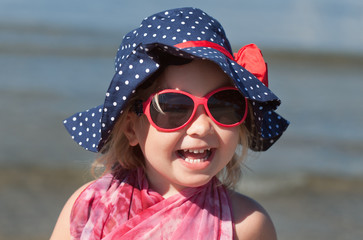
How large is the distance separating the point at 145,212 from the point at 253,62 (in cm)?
67

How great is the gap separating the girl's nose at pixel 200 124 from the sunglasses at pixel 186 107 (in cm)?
2

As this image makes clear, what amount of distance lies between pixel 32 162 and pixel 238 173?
2.98 metres

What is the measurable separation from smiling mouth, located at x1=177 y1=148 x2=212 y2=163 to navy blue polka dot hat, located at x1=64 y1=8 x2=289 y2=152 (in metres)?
0.23

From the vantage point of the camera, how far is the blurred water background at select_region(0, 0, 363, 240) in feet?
A: 14.7

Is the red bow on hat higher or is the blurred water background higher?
the red bow on hat

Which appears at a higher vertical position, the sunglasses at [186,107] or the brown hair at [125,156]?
the sunglasses at [186,107]

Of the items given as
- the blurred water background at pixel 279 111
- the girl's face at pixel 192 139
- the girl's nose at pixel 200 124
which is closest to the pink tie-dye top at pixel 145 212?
the girl's face at pixel 192 139

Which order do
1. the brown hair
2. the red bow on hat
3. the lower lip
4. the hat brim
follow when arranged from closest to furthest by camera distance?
the hat brim < the lower lip < the red bow on hat < the brown hair

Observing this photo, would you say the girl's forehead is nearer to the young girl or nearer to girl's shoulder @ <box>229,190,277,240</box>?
the young girl

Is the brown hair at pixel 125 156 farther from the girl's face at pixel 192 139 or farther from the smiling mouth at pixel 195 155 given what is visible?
the smiling mouth at pixel 195 155

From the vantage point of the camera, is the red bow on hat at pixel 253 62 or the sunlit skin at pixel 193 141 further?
the red bow on hat at pixel 253 62

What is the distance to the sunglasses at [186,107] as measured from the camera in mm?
2012

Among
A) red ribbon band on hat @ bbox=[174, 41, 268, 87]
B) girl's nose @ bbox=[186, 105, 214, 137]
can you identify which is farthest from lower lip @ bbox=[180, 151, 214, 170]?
red ribbon band on hat @ bbox=[174, 41, 268, 87]

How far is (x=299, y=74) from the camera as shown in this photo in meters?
9.02
